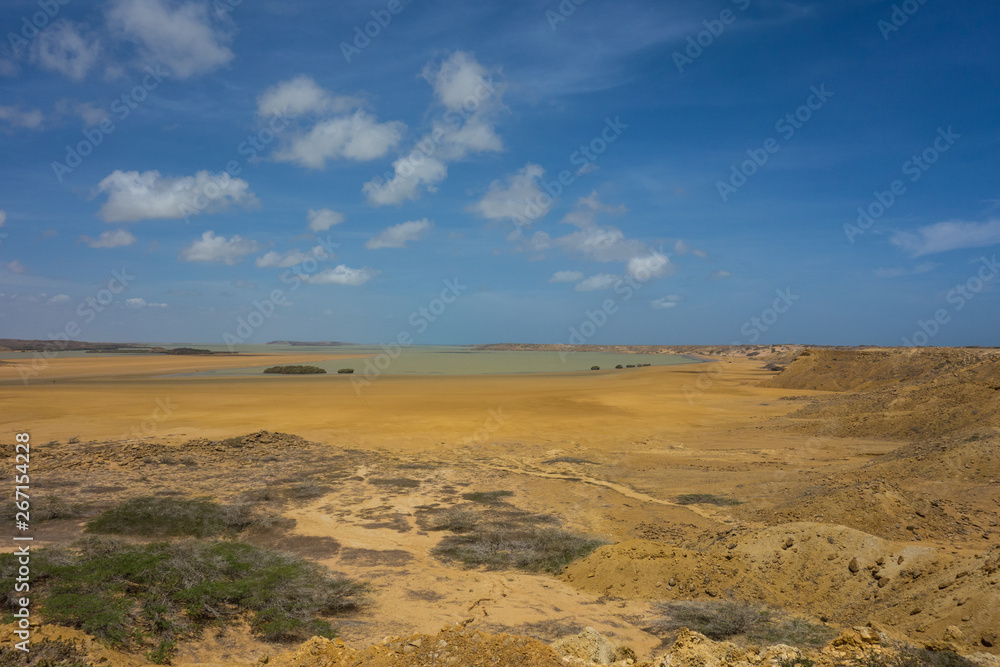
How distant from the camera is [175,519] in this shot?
9938mm

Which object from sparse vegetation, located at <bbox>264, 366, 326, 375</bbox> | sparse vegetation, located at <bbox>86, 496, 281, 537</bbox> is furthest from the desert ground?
sparse vegetation, located at <bbox>264, 366, 326, 375</bbox>

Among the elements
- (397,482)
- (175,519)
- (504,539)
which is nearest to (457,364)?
(397,482)

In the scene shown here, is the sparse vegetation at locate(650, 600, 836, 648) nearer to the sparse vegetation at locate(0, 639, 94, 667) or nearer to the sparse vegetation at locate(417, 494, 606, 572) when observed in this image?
the sparse vegetation at locate(417, 494, 606, 572)

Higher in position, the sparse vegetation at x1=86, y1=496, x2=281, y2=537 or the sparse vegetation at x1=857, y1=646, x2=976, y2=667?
the sparse vegetation at x1=857, y1=646, x2=976, y2=667

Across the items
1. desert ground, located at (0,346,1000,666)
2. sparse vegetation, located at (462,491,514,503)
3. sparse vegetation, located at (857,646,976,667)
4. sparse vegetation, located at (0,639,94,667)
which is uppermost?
sparse vegetation, located at (857,646,976,667)

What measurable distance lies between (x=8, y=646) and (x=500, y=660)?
174 inches

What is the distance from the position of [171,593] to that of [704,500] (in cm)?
1083

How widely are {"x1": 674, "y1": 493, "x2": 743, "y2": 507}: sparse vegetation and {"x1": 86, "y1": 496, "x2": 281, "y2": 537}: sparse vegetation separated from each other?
9.16 m

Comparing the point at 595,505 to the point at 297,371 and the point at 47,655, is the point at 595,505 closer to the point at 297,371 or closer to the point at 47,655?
the point at 47,655

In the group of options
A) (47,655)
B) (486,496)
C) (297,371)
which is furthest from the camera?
(297,371)

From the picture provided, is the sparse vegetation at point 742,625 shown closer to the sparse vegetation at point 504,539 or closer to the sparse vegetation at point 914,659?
the sparse vegetation at point 914,659

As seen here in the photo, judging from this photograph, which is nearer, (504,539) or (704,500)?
(504,539)

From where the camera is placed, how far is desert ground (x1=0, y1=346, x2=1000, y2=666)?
5.65m

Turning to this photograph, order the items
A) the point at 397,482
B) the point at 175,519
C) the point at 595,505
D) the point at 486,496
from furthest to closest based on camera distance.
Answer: the point at 397,482, the point at 486,496, the point at 595,505, the point at 175,519
